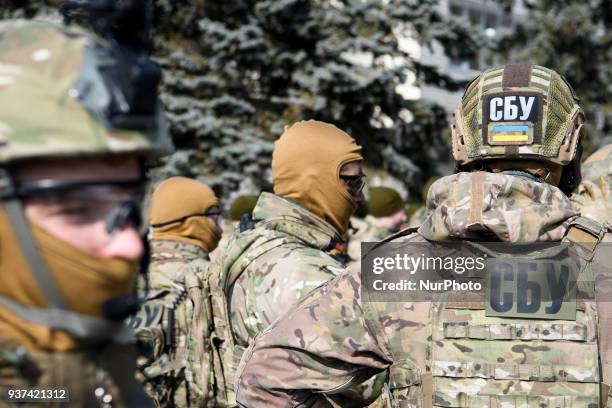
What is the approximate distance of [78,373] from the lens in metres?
1.65

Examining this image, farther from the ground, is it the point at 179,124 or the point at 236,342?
the point at 179,124

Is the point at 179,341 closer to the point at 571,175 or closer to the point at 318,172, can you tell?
the point at 318,172

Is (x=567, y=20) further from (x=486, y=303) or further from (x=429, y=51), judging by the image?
(x=486, y=303)

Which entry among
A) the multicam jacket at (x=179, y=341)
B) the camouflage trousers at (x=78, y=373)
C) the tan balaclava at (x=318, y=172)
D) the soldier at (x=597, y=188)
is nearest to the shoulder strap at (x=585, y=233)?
the tan balaclava at (x=318, y=172)

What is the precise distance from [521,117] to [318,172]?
1.25m

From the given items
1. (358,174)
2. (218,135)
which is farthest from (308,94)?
(358,174)

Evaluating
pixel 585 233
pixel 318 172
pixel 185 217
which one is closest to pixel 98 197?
pixel 585 233

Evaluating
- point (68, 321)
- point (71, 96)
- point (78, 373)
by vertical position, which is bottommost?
point (78, 373)

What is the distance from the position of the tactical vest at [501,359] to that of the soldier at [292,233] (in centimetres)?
70

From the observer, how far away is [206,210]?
636cm

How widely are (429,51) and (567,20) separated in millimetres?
7447

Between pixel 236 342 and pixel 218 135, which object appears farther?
pixel 218 135

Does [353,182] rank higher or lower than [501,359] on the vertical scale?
higher

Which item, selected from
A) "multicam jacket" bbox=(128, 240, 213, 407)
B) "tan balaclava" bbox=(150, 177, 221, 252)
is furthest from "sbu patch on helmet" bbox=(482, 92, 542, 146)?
"tan balaclava" bbox=(150, 177, 221, 252)
